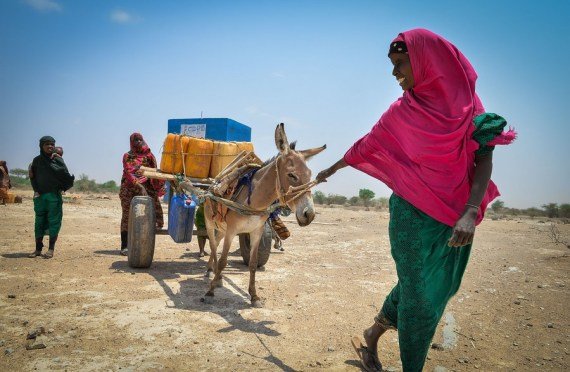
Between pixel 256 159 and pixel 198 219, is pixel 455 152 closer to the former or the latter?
pixel 256 159

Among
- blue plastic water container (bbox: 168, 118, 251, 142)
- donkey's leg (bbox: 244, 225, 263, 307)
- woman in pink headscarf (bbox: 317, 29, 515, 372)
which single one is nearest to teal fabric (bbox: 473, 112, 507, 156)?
woman in pink headscarf (bbox: 317, 29, 515, 372)

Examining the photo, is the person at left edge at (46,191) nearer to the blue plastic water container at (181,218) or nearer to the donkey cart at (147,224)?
the donkey cart at (147,224)

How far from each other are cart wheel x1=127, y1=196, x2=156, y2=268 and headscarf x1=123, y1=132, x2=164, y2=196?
1.03 metres

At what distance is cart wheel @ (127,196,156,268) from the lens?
231 inches

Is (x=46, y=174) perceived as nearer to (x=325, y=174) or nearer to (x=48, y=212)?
(x=48, y=212)

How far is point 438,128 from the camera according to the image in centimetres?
202

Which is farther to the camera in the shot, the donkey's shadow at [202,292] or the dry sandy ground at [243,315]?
the donkey's shadow at [202,292]

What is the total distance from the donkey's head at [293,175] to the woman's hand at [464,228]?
1.98 m

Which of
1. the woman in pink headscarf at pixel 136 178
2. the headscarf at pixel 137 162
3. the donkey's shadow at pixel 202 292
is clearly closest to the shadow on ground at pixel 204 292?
the donkey's shadow at pixel 202 292

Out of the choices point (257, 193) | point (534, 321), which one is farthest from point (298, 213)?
point (534, 321)

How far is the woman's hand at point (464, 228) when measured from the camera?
1.88m

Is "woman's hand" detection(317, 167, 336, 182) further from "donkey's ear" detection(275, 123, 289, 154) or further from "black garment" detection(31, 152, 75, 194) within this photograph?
"black garment" detection(31, 152, 75, 194)

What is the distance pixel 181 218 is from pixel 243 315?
2.57m

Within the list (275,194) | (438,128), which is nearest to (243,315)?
(275,194)
